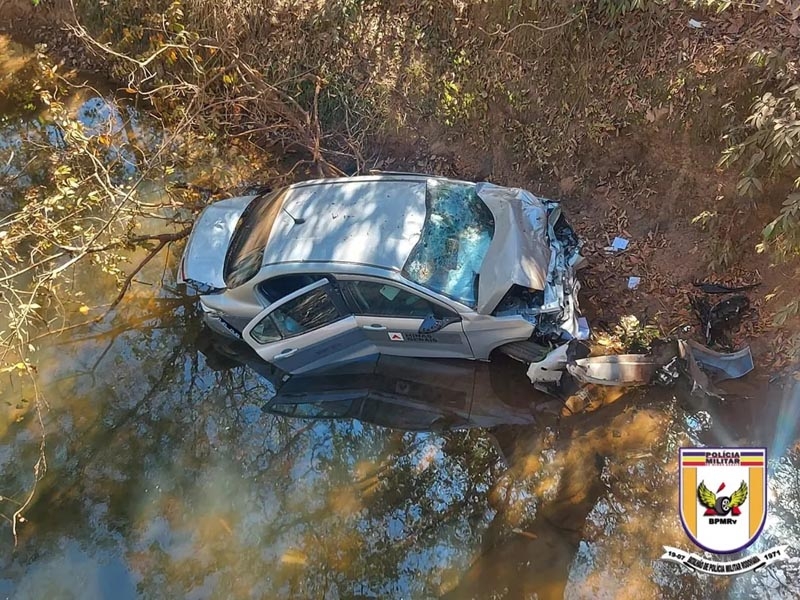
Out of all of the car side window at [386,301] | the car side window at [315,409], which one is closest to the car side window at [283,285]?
the car side window at [386,301]

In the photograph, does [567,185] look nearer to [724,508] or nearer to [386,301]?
[386,301]

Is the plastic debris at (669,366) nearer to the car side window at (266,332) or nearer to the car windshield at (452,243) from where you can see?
the car windshield at (452,243)

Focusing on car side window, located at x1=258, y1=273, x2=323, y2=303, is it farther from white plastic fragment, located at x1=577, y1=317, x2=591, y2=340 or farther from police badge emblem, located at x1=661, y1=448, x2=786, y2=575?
police badge emblem, located at x1=661, y1=448, x2=786, y2=575

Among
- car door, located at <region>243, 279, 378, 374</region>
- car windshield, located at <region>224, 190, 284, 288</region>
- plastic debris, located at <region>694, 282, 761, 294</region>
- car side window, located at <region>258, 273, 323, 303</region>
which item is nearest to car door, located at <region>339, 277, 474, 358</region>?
car door, located at <region>243, 279, 378, 374</region>

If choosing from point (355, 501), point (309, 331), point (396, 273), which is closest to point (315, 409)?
point (309, 331)

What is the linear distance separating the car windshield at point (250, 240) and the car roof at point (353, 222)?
16 cm

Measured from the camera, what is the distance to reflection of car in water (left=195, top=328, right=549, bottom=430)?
6352mm

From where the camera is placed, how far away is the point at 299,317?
617 cm

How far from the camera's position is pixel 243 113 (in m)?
9.22

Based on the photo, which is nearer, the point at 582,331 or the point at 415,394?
the point at 582,331

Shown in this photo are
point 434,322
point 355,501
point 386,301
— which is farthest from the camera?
point 355,501

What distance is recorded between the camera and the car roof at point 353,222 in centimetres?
575

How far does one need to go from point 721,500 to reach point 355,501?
3.25 meters

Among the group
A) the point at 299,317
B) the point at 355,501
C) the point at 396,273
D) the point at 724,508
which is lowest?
the point at 355,501
